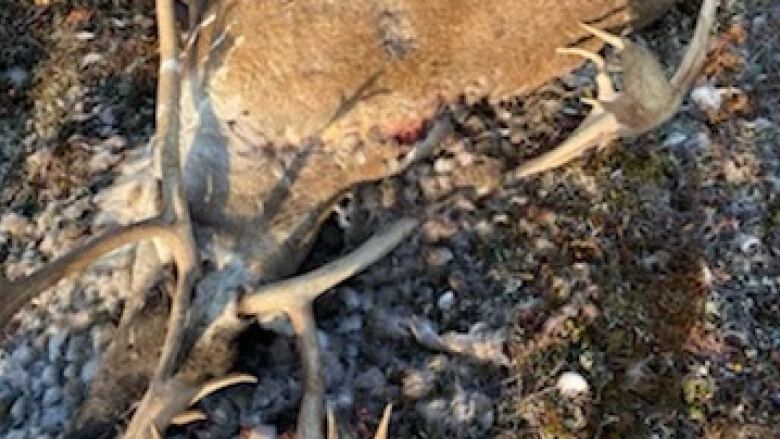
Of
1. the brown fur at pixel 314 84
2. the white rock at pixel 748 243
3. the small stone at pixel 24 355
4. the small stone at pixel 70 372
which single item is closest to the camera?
the small stone at pixel 70 372

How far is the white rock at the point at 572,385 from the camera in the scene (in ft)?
16.1

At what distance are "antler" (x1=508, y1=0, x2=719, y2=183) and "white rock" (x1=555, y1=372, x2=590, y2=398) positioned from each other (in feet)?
2.68

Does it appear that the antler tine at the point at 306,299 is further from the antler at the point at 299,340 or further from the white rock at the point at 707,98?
the white rock at the point at 707,98

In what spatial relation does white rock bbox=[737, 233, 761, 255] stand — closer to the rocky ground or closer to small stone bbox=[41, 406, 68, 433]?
the rocky ground

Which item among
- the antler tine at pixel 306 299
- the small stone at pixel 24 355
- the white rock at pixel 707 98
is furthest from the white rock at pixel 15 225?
the white rock at pixel 707 98

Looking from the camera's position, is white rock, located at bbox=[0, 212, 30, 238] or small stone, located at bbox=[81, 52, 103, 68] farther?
small stone, located at bbox=[81, 52, 103, 68]

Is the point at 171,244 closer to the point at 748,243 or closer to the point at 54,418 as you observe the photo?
the point at 54,418

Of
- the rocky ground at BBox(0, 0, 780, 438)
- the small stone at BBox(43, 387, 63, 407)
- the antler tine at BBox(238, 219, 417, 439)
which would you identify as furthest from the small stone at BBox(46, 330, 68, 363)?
the antler tine at BBox(238, 219, 417, 439)

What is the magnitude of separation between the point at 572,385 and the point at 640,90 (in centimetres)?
102

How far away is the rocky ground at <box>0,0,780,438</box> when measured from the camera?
487 cm

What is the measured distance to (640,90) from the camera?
482cm

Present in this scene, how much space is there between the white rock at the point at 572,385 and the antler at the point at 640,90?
816 mm

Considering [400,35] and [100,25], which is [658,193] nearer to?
[400,35]

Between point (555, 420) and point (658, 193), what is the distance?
1059 mm
